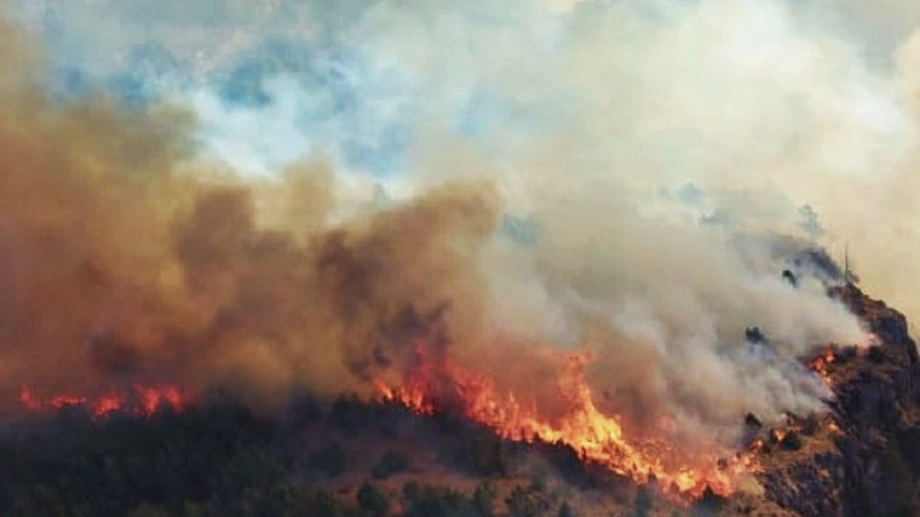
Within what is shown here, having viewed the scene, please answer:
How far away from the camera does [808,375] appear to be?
17138 centimetres

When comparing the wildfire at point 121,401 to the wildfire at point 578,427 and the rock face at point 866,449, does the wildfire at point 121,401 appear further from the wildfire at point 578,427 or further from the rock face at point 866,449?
the rock face at point 866,449

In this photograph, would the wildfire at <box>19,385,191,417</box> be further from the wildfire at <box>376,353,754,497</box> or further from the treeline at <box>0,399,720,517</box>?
the wildfire at <box>376,353,754,497</box>

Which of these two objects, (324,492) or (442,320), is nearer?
(324,492)

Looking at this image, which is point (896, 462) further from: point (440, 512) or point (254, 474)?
point (254, 474)

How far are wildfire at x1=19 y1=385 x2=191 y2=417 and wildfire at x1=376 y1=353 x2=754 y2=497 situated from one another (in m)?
21.8

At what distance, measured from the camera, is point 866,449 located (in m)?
164

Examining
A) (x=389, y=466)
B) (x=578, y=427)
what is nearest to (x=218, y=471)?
(x=389, y=466)

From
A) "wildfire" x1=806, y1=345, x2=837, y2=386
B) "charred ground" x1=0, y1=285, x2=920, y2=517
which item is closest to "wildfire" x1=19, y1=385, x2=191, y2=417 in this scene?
"charred ground" x1=0, y1=285, x2=920, y2=517

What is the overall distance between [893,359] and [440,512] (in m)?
78.2

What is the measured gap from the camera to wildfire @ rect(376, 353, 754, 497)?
143 metres

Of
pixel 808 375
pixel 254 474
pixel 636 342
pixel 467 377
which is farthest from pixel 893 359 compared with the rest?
pixel 254 474

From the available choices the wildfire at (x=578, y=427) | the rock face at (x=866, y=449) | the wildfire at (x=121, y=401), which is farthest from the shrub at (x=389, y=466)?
the rock face at (x=866, y=449)

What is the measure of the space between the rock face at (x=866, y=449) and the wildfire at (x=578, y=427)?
631 centimetres

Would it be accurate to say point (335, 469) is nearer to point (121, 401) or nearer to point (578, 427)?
point (121, 401)
